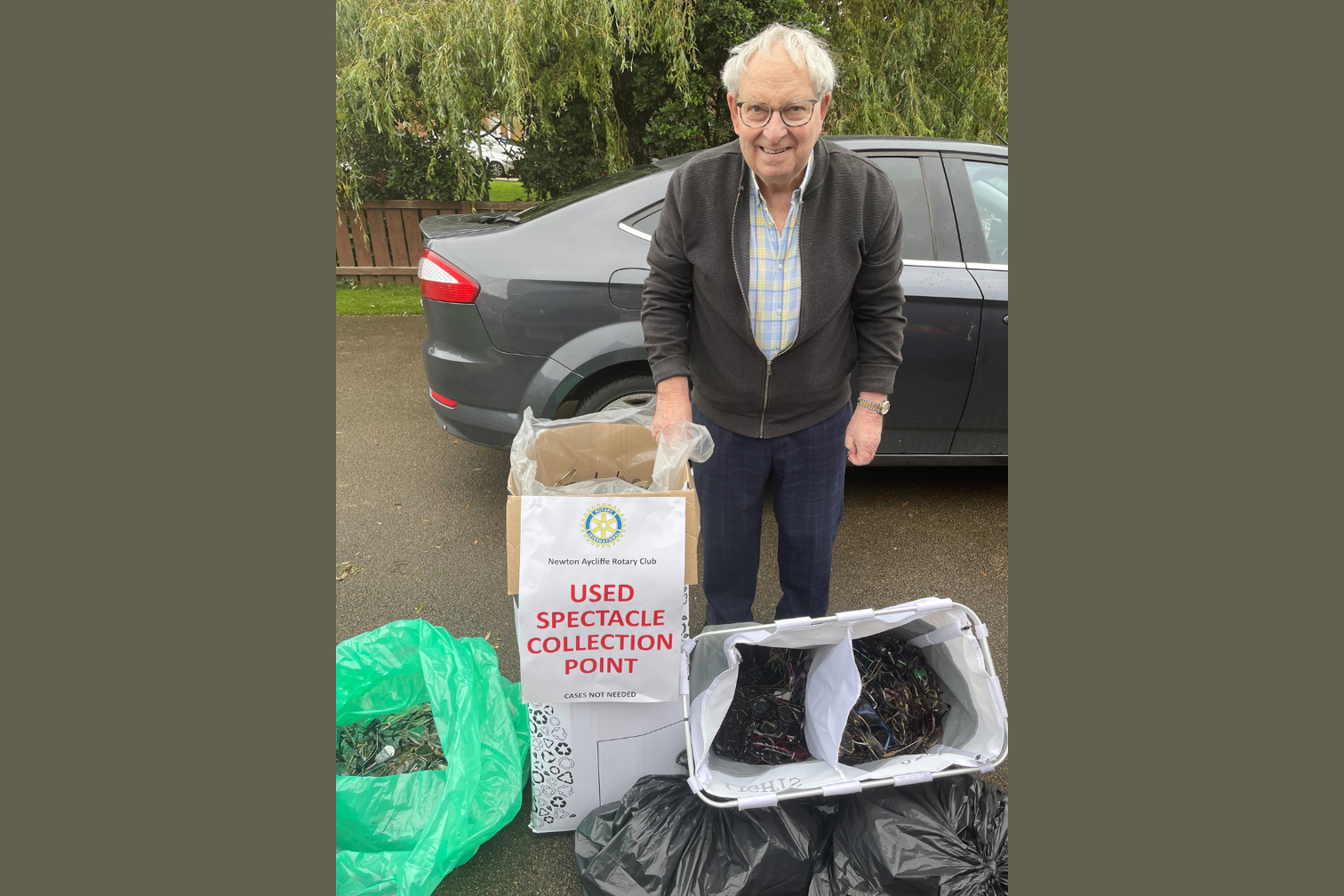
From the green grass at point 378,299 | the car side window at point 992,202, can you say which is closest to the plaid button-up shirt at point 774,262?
the car side window at point 992,202

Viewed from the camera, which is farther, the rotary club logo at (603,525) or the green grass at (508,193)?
the green grass at (508,193)

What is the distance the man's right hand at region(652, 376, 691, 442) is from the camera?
186cm

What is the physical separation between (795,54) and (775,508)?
3.74 feet

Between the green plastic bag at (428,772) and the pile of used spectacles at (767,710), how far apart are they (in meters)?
0.55

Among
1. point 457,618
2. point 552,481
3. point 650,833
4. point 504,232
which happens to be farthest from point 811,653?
point 504,232

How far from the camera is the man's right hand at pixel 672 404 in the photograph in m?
1.86

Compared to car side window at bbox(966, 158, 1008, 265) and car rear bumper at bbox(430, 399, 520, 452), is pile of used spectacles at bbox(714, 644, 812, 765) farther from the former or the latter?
car side window at bbox(966, 158, 1008, 265)

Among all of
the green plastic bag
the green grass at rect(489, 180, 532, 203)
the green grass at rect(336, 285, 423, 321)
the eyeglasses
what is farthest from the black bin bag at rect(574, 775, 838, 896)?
the green grass at rect(489, 180, 532, 203)

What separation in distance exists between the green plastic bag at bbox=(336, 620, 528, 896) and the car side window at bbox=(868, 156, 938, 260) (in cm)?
220

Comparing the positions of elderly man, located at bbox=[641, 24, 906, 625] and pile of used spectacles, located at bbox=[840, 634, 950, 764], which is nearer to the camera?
elderly man, located at bbox=[641, 24, 906, 625]

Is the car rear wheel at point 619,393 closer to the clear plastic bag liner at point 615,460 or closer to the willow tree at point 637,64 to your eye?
the clear plastic bag liner at point 615,460

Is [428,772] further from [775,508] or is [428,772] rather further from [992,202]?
[992,202]

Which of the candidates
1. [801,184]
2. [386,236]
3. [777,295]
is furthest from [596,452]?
[386,236]

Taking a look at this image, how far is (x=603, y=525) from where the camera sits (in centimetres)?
159
